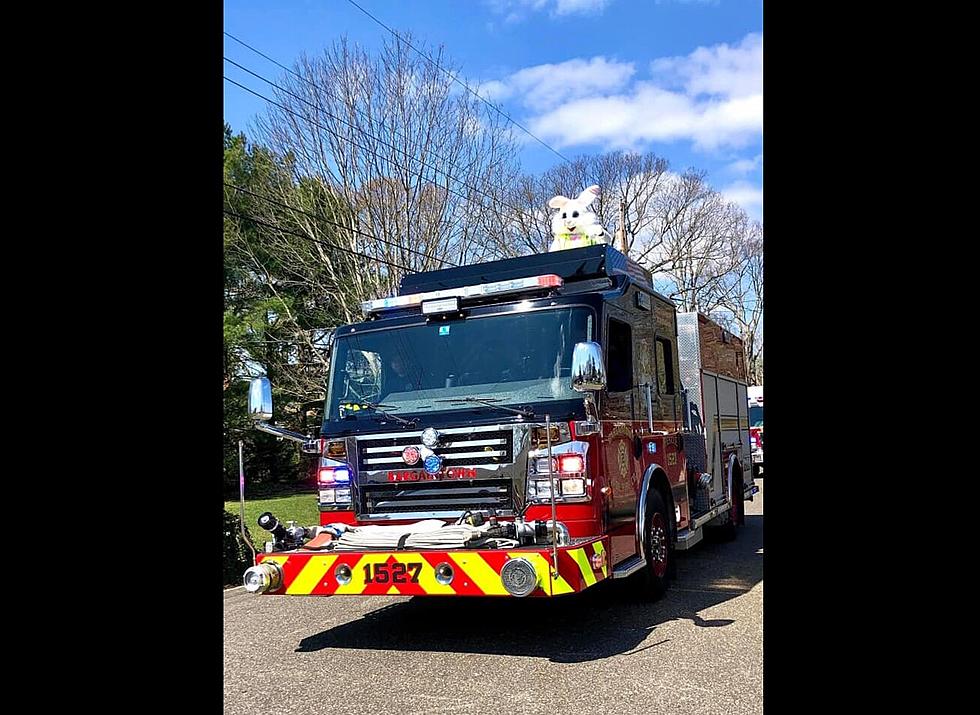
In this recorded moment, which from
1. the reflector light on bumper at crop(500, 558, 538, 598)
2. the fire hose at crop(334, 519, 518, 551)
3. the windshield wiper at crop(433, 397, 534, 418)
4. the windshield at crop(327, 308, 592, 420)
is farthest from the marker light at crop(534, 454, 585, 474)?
the reflector light on bumper at crop(500, 558, 538, 598)

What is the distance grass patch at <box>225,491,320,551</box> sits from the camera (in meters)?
14.5

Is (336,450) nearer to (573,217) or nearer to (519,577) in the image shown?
(519,577)

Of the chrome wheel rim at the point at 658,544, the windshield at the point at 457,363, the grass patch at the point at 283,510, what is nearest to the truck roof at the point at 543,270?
the windshield at the point at 457,363

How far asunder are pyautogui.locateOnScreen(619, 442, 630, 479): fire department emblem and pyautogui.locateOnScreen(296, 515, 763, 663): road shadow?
1085 mm

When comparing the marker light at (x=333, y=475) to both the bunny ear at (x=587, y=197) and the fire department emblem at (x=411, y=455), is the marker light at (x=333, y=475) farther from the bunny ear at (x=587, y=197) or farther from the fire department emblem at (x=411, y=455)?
the bunny ear at (x=587, y=197)

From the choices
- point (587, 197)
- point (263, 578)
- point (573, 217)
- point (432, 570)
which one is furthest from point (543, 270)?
point (263, 578)

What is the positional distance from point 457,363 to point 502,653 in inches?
78.8

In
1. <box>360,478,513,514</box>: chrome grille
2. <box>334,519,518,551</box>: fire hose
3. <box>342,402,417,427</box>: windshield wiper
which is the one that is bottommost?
<box>334,519,518,551</box>: fire hose

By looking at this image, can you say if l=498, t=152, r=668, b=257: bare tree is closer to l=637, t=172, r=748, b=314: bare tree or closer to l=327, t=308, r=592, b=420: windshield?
l=637, t=172, r=748, b=314: bare tree

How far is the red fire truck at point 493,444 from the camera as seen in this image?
5500 mm
